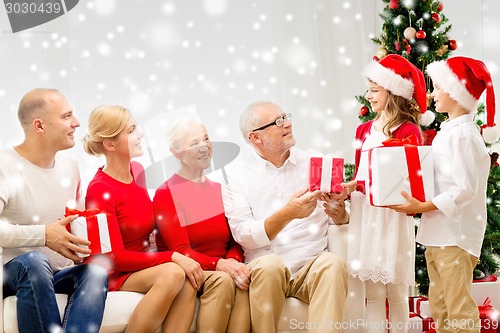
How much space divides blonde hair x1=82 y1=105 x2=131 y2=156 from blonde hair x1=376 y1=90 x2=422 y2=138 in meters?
1.05

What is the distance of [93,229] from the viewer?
2223 millimetres

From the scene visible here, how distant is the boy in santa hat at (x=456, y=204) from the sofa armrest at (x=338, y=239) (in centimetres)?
28

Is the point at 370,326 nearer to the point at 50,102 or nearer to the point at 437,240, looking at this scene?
the point at 437,240

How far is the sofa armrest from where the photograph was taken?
252cm

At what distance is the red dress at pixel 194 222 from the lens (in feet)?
8.13

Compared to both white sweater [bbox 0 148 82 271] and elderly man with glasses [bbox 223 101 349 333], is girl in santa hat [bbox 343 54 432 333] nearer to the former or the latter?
elderly man with glasses [bbox 223 101 349 333]

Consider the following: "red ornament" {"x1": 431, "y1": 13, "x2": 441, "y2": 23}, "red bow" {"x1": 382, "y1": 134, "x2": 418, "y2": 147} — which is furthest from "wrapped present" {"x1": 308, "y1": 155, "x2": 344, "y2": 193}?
"red ornament" {"x1": 431, "y1": 13, "x2": 441, "y2": 23}

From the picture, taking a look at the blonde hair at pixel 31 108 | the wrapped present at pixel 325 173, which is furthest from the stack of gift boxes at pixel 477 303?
the blonde hair at pixel 31 108

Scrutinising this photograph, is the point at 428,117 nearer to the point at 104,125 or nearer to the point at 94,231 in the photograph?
the point at 104,125

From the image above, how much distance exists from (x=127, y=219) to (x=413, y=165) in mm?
1070

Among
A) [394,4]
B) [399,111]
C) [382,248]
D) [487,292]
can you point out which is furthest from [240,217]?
[394,4]

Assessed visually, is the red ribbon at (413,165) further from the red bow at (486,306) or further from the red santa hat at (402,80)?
the red bow at (486,306)

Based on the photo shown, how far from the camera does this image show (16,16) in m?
3.68

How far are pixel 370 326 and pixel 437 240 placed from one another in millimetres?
424
